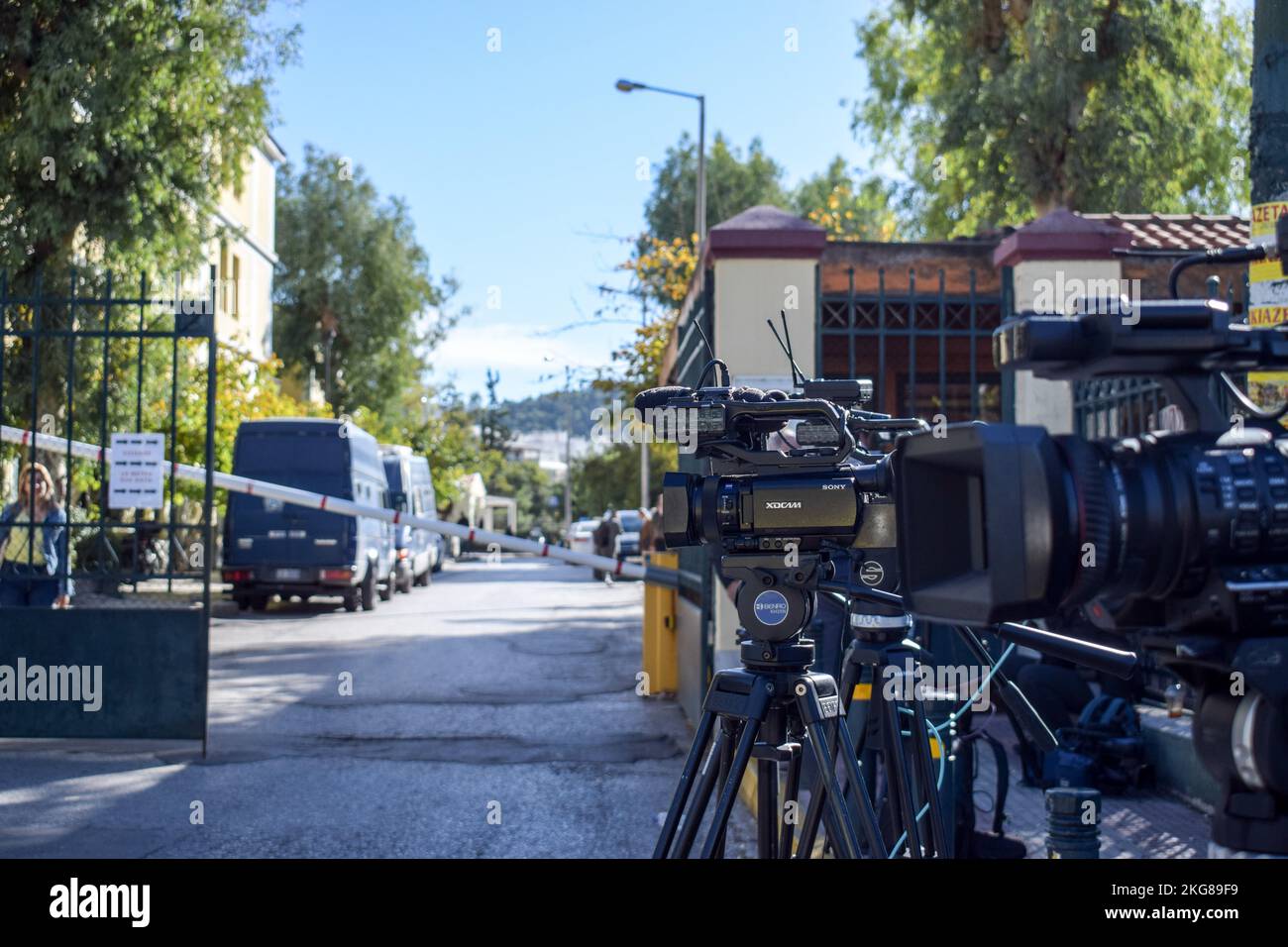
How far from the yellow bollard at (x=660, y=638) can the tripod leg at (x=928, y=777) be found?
20.7ft

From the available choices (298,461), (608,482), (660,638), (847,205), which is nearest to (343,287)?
(608,482)

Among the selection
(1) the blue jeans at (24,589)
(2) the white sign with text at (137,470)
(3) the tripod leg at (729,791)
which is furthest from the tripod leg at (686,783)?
(1) the blue jeans at (24,589)

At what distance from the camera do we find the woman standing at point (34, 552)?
804 centimetres

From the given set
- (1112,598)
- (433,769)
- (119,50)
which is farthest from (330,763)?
(119,50)

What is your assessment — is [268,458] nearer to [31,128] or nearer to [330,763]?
[31,128]

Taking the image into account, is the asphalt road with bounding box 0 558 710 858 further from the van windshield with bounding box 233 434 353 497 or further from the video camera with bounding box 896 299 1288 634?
the van windshield with bounding box 233 434 353 497

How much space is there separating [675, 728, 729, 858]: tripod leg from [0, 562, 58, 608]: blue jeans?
604 cm

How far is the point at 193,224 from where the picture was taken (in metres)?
17.8

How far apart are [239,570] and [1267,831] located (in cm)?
1937

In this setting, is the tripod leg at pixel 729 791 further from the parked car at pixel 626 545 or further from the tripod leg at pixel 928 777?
the parked car at pixel 626 545

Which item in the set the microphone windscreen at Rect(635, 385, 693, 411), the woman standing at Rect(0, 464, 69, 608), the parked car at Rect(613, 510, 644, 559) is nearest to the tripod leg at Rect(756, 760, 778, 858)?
the microphone windscreen at Rect(635, 385, 693, 411)

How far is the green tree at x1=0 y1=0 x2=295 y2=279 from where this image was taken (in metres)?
15.8

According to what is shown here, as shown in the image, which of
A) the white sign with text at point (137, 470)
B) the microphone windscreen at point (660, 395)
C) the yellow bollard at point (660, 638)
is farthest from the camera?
the yellow bollard at point (660, 638)

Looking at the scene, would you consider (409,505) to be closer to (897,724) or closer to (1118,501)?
(897,724)
